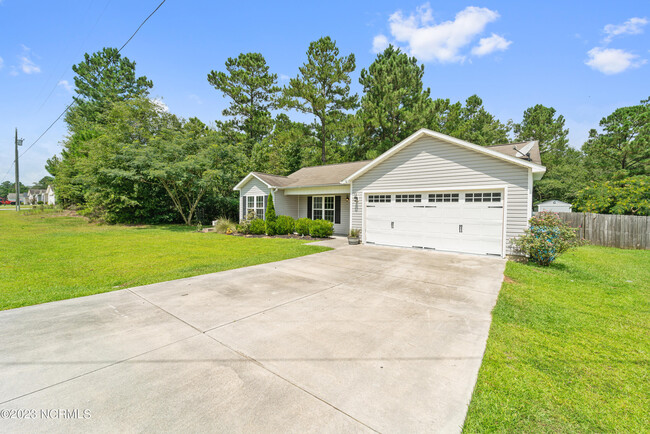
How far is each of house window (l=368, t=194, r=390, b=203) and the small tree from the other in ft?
18.7

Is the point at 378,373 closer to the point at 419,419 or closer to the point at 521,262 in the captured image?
the point at 419,419

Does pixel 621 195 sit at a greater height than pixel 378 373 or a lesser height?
greater

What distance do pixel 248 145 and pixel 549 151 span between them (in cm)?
3497

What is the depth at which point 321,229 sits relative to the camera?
44.1ft

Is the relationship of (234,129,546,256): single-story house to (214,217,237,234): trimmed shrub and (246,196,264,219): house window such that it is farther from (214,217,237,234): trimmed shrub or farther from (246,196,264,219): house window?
(214,217,237,234): trimmed shrub

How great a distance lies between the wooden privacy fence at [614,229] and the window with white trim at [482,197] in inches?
192

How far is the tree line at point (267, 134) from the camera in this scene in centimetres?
1855

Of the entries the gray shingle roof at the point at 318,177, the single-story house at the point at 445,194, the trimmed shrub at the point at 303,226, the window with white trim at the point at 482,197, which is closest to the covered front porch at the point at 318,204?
the gray shingle roof at the point at 318,177

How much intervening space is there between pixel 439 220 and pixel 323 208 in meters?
7.14

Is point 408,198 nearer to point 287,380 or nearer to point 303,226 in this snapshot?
point 303,226

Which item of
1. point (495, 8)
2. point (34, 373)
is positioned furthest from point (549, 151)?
point (34, 373)

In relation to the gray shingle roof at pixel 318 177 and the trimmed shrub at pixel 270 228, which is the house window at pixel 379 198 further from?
the trimmed shrub at pixel 270 228

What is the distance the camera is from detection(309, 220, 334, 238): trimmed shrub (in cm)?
1343

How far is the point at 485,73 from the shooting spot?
500 inches
